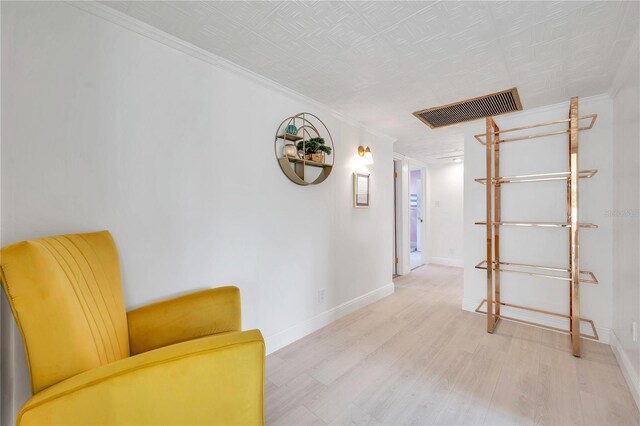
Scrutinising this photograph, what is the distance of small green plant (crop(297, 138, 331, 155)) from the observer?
2.34 metres

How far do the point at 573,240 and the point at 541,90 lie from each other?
1.25 metres

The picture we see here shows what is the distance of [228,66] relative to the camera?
6.13 feet

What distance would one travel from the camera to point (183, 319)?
144cm

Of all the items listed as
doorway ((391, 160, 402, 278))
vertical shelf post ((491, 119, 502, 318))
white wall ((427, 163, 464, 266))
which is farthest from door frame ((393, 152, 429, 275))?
vertical shelf post ((491, 119, 502, 318))

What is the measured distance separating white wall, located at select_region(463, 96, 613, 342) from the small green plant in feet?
5.96

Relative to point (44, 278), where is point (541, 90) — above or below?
above

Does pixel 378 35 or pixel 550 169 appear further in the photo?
pixel 550 169

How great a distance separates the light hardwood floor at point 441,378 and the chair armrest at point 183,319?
1.97 ft

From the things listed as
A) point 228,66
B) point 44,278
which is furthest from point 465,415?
point 228,66

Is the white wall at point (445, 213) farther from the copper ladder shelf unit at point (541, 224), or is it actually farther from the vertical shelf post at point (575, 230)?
the vertical shelf post at point (575, 230)

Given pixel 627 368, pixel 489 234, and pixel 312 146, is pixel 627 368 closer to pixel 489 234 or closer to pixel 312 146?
pixel 489 234

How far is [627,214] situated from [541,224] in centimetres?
50

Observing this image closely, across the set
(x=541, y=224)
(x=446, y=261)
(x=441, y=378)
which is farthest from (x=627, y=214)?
(x=446, y=261)

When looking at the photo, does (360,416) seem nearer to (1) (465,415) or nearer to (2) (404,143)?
(1) (465,415)
